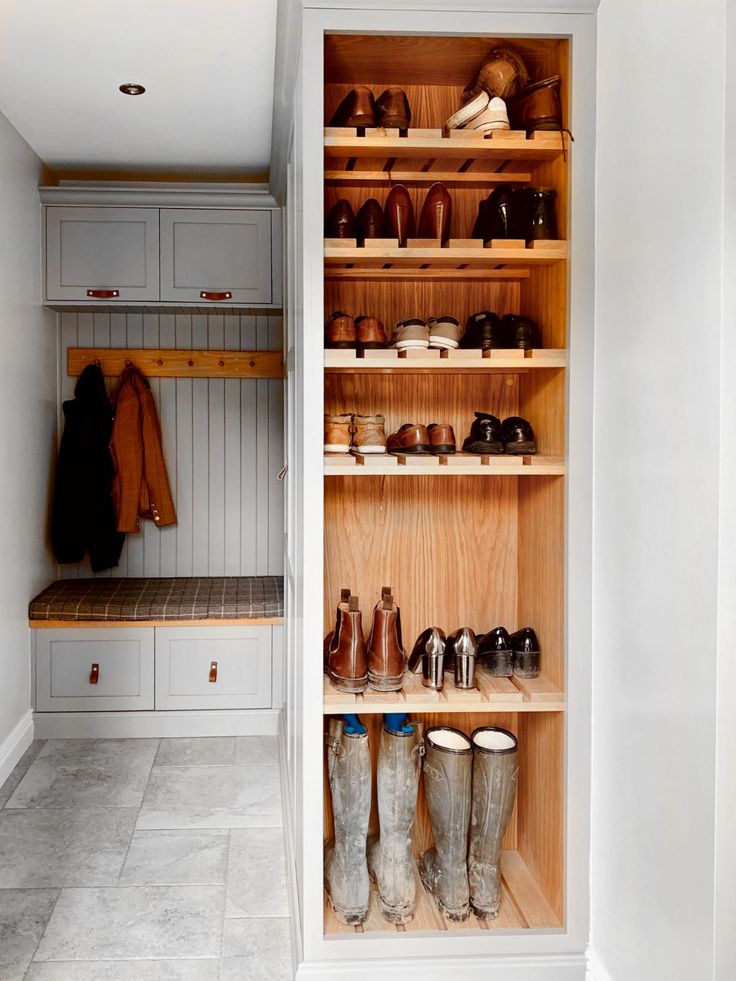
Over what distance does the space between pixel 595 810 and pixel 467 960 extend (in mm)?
455

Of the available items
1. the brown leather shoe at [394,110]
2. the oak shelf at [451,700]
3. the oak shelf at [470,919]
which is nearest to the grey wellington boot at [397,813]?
the oak shelf at [470,919]

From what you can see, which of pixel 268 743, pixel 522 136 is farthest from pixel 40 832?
pixel 522 136

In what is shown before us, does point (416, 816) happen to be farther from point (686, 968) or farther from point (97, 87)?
point (97, 87)

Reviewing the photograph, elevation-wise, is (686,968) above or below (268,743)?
above

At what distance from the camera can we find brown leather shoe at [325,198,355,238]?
206cm

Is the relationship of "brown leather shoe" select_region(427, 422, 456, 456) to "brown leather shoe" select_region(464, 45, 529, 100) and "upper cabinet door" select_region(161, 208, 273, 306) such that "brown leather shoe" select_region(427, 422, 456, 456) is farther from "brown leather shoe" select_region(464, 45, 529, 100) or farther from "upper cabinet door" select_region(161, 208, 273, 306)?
"upper cabinet door" select_region(161, 208, 273, 306)

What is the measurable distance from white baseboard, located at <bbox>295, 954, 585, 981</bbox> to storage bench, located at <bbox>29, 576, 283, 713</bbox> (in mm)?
1922

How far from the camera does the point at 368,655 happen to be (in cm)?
211

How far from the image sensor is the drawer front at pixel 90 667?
382 cm

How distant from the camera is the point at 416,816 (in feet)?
7.72

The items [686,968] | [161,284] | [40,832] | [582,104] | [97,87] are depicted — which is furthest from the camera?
[161,284]

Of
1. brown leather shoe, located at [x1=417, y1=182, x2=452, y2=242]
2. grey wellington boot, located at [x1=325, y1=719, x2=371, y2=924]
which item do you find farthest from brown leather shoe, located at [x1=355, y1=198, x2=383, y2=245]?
grey wellington boot, located at [x1=325, y1=719, x2=371, y2=924]

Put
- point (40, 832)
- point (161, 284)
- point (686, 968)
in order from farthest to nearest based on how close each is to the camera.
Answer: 1. point (161, 284)
2. point (40, 832)
3. point (686, 968)

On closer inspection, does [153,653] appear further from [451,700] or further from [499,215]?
[499,215]
